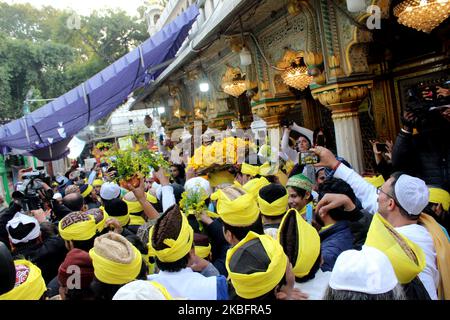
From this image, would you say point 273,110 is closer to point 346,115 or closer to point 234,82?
point 234,82

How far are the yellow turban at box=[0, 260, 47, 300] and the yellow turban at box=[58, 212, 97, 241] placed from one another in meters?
0.81

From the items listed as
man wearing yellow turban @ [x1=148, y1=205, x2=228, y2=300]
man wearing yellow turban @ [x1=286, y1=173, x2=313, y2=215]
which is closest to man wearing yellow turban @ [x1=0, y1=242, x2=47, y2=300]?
man wearing yellow turban @ [x1=148, y1=205, x2=228, y2=300]

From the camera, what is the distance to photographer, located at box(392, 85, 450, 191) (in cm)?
378

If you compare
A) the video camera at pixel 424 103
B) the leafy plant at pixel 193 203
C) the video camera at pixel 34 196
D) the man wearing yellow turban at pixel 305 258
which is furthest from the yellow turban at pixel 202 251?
the video camera at pixel 34 196

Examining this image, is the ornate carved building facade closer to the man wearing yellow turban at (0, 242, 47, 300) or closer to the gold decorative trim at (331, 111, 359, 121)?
the gold decorative trim at (331, 111, 359, 121)

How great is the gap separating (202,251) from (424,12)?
3.30m

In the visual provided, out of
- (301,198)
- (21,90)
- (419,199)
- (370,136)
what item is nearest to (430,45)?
(370,136)

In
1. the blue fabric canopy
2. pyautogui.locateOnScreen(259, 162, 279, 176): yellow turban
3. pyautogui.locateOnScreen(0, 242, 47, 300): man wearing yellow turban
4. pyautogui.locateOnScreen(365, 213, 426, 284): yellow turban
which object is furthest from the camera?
the blue fabric canopy

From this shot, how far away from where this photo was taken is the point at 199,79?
38.0ft

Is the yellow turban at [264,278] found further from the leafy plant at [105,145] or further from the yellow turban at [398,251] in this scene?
the leafy plant at [105,145]

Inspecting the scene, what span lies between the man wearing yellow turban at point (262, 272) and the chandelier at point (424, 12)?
339 centimetres

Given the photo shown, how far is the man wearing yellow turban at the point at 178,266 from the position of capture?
7.34ft
